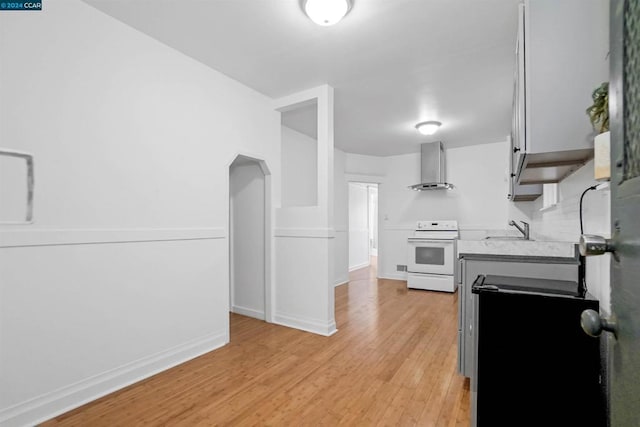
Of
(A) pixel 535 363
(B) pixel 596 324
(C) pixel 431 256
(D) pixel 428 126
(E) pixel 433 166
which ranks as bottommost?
(C) pixel 431 256

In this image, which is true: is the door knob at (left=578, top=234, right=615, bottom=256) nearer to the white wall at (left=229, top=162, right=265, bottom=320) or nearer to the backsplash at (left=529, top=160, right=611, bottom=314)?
the backsplash at (left=529, top=160, right=611, bottom=314)

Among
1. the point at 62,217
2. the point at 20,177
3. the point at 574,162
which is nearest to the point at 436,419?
the point at 574,162

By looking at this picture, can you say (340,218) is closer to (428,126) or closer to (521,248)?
Answer: (428,126)

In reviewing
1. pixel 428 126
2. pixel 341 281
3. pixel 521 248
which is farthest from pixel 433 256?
pixel 521 248

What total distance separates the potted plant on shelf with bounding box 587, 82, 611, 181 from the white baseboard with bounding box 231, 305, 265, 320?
331cm

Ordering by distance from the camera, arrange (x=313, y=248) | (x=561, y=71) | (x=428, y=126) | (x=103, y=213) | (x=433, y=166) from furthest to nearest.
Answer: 1. (x=433, y=166)
2. (x=428, y=126)
3. (x=313, y=248)
4. (x=103, y=213)
5. (x=561, y=71)

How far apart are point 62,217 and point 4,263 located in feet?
1.17

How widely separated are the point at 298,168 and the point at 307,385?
315 centimetres

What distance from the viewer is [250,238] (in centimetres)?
365

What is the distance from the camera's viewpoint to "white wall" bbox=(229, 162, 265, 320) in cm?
354

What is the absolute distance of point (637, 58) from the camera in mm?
544

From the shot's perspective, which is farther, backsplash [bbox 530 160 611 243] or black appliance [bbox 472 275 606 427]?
backsplash [bbox 530 160 611 243]

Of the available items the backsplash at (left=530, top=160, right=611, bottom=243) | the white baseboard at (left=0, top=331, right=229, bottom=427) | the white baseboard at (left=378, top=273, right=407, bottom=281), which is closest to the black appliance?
the backsplash at (left=530, top=160, right=611, bottom=243)

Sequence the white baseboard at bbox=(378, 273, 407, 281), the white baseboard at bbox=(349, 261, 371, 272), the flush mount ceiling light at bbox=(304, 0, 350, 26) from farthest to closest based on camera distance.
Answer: the white baseboard at bbox=(349, 261, 371, 272) < the white baseboard at bbox=(378, 273, 407, 281) < the flush mount ceiling light at bbox=(304, 0, 350, 26)
